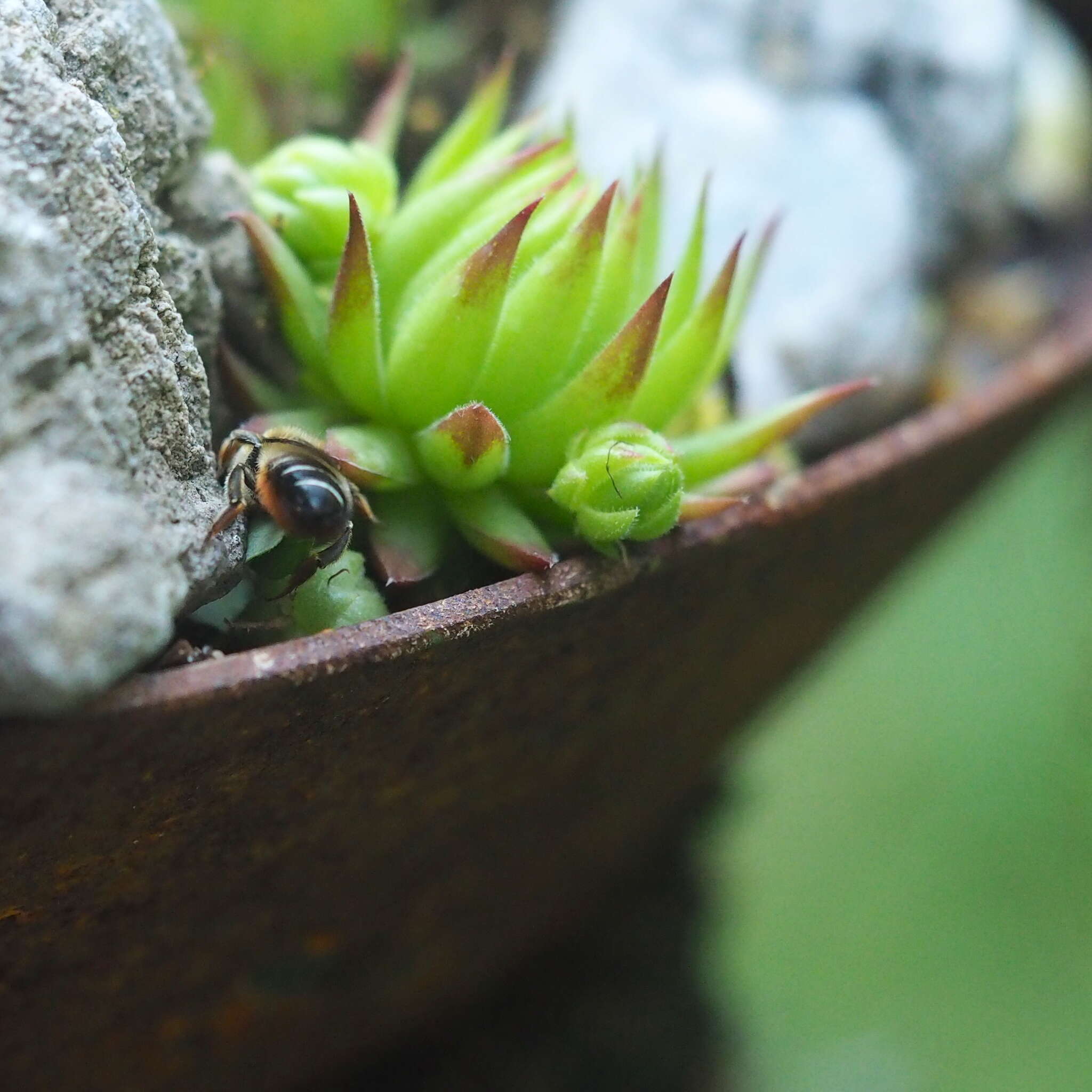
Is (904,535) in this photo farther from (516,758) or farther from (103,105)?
(103,105)

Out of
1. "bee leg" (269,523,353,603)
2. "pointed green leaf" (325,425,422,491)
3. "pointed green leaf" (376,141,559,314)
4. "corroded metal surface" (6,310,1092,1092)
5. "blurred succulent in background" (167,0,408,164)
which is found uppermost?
"blurred succulent in background" (167,0,408,164)

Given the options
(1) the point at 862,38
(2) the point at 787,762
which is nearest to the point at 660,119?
(1) the point at 862,38

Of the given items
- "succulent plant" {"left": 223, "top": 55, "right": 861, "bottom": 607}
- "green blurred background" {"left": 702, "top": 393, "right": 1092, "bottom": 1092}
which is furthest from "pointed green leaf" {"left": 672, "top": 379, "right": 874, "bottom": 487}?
"green blurred background" {"left": 702, "top": 393, "right": 1092, "bottom": 1092}

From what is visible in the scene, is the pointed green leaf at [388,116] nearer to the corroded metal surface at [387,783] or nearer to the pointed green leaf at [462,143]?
the pointed green leaf at [462,143]

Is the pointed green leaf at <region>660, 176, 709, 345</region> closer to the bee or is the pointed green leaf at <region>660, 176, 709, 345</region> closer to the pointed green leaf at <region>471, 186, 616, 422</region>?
the pointed green leaf at <region>471, 186, 616, 422</region>

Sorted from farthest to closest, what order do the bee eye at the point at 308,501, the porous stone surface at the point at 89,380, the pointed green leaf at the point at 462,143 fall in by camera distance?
1. the pointed green leaf at the point at 462,143
2. the bee eye at the point at 308,501
3. the porous stone surface at the point at 89,380

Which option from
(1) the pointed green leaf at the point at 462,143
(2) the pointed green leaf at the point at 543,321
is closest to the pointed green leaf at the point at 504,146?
(1) the pointed green leaf at the point at 462,143
